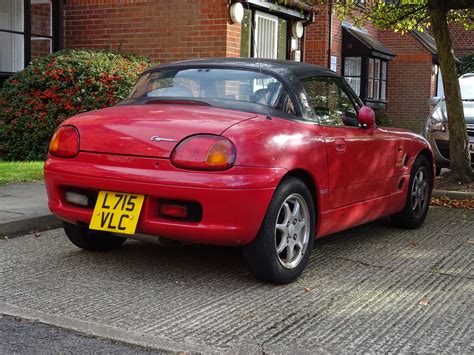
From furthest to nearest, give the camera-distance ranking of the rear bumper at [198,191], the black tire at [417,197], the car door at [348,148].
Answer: the black tire at [417,197], the car door at [348,148], the rear bumper at [198,191]

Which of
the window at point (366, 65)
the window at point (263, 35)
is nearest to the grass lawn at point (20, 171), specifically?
the window at point (263, 35)

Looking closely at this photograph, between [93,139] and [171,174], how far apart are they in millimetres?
696

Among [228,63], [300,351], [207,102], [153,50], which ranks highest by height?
[153,50]

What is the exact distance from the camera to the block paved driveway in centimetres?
336

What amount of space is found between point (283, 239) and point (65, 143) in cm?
166

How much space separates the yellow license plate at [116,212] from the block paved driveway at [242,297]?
41 centimetres

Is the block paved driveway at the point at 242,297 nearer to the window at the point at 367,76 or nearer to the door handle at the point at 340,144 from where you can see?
the door handle at the point at 340,144

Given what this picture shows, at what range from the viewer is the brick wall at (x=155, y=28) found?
37.4ft

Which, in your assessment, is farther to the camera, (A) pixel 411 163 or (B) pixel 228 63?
(A) pixel 411 163

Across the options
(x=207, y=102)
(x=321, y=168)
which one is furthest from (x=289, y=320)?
(x=207, y=102)

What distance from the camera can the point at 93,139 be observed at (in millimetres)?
4270

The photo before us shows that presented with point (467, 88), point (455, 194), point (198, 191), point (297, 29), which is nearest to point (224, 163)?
point (198, 191)

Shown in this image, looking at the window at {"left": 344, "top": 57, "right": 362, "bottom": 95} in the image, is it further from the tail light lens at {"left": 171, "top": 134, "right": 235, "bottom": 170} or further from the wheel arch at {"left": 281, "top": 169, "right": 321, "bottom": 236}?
the tail light lens at {"left": 171, "top": 134, "right": 235, "bottom": 170}

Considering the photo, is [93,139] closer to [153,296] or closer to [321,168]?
[153,296]
